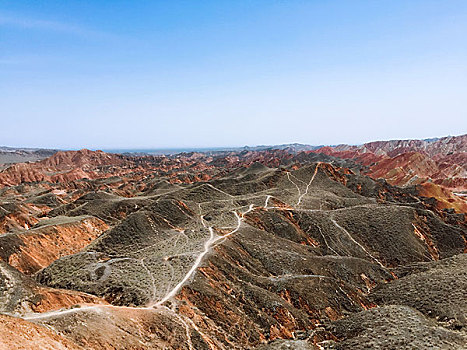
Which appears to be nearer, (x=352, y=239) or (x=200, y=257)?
(x=200, y=257)

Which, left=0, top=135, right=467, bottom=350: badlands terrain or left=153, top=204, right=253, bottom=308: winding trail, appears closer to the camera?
left=0, top=135, right=467, bottom=350: badlands terrain

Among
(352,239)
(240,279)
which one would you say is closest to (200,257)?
(240,279)

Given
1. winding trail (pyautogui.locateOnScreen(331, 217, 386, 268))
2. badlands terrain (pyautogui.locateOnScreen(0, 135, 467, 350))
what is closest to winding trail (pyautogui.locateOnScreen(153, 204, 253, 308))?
badlands terrain (pyautogui.locateOnScreen(0, 135, 467, 350))

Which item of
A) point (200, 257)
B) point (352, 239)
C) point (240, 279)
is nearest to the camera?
point (240, 279)

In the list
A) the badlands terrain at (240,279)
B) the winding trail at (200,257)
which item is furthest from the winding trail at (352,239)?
the winding trail at (200,257)

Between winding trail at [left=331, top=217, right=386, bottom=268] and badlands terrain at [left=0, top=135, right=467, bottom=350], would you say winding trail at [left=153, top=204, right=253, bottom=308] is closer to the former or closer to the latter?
badlands terrain at [left=0, top=135, right=467, bottom=350]

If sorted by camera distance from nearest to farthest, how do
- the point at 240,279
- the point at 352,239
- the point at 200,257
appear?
the point at 240,279 < the point at 200,257 < the point at 352,239

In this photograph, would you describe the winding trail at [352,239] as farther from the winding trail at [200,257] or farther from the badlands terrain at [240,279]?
the winding trail at [200,257]

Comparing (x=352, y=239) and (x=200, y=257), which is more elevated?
(x=200, y=257)

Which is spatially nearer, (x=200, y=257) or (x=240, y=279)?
(x=240, y=279)

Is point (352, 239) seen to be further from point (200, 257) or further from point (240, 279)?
point (200, 257)

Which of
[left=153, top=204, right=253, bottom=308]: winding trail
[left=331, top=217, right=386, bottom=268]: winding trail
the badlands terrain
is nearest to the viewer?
the badlands terrain
